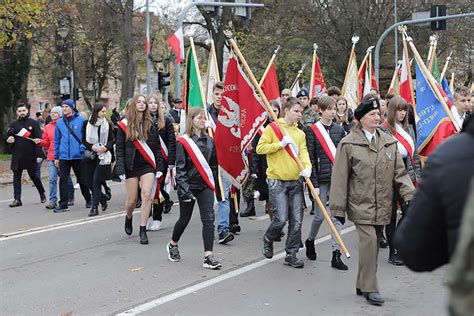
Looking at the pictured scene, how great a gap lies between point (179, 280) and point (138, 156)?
91.0 inches

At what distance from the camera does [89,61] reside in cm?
5103

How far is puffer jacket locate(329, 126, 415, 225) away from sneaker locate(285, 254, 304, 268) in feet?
4.54

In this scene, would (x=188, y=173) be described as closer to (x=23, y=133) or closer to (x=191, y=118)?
(x=191, y=118)

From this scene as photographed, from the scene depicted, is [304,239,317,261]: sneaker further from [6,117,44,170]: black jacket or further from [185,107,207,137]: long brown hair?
[6,117,44,170]: black jacket

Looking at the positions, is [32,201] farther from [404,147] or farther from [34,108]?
[34,108]

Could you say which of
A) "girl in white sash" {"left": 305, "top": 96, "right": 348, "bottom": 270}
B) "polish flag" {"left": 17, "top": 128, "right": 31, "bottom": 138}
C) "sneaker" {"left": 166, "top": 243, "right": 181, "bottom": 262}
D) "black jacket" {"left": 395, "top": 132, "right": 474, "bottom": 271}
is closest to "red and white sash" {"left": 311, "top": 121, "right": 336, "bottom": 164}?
"girl in white sash" {"left": 305, "top": 96, "right": 348, "bottom": 270}

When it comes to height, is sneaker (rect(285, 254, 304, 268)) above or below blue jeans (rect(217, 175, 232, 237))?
below

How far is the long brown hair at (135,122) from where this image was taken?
8734 mm

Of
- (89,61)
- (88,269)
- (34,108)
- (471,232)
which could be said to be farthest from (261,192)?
(34,108)

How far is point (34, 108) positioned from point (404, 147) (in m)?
78.1

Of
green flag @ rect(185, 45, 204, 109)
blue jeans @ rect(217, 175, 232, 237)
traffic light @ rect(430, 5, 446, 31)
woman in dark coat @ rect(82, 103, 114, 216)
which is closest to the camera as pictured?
blue jeans @ rect(217, 175, 232, 237)

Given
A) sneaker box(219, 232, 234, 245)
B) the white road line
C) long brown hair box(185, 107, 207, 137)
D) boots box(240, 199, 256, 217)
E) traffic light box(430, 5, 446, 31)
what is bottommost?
the white road line

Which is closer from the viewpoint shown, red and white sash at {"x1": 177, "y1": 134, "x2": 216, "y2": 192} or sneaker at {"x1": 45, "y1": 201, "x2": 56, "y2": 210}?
red and white sash at {"x1": 177, "y1": 134, "x2": 216, "y2": 192}

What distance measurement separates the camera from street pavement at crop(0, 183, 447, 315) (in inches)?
235
